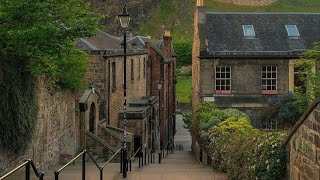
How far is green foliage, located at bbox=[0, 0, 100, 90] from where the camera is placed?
14.0 metres

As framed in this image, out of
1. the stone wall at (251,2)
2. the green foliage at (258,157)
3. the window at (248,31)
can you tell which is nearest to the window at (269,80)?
the window at (248,31)

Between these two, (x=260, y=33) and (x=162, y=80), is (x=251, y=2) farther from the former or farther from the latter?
(x=260, y=33)

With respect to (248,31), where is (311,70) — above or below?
below

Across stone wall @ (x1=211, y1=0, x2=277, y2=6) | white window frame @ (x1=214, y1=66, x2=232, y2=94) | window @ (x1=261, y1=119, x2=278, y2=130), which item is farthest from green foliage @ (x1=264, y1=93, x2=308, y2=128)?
stone wall @ (x1=211, y1=0, x2=277, y2=6)

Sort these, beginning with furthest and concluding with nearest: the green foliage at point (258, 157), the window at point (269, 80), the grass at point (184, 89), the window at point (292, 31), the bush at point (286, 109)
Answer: the grass at point (184, 89)
the window at point (292, 31)
the window at point (269, 80)
the bush at point (286, 109)
the green foliage at point (258, 157)

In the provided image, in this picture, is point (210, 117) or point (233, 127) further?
point (210, 117)

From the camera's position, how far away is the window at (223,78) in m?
31.3

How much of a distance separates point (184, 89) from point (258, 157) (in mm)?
62037

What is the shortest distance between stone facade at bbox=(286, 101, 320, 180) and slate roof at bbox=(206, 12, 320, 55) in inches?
811

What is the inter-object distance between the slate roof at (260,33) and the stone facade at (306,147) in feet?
67.6

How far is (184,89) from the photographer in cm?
7419

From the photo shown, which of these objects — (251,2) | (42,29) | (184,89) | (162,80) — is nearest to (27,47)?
(42,29)

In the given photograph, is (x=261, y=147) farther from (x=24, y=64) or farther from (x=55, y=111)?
(x=55, y=111)

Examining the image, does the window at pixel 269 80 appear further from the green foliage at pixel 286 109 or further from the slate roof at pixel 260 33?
the slate roof at pixel 260 33
